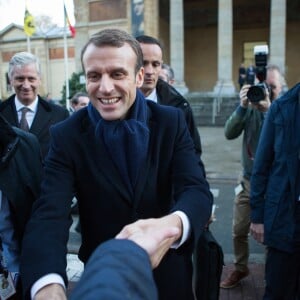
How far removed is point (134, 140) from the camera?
162 centimetres

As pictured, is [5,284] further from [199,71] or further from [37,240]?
[199,71]

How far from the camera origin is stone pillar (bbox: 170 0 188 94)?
2617 cm

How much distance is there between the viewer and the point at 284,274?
2.72m

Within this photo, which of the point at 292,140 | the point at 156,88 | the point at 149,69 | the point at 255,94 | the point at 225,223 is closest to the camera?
the point at 292,140

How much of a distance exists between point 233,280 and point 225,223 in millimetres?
2123

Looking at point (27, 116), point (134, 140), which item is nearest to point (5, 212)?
point (134, 140)

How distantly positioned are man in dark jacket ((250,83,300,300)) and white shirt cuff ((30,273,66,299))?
1845mm

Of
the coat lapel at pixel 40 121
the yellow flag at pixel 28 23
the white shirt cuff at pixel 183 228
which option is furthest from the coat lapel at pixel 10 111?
the yellow flag at pixel 28 23

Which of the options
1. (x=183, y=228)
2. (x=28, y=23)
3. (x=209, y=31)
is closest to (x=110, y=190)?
(x=183, y=228)

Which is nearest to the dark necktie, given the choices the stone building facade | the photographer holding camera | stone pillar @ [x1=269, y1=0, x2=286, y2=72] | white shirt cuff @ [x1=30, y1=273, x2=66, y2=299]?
the photographer holding camera

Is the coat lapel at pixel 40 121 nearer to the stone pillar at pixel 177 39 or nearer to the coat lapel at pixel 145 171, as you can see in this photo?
the coat lapel at pixel 145 171

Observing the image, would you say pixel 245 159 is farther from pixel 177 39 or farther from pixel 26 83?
pixel 177 39

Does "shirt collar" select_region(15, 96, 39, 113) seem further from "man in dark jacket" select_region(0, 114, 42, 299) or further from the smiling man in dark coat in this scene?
the smiling man in dark coat

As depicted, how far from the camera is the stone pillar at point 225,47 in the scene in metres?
25.3
